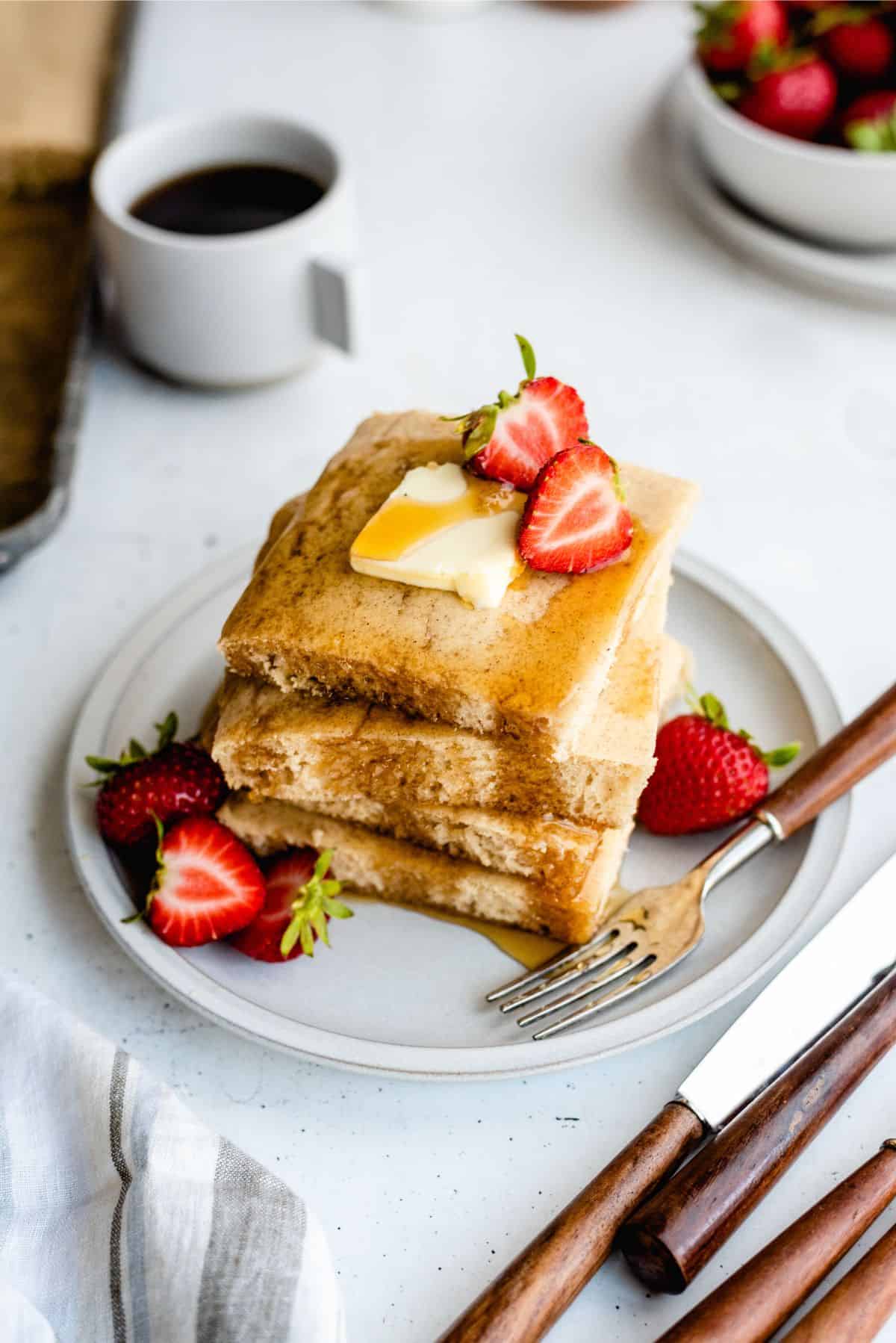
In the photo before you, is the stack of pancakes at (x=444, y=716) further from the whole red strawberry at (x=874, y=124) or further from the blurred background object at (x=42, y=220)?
the whole red strawberry at (x=874, y=124)

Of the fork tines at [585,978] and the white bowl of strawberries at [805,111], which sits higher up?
the white bowl of strawberries at [805,111]

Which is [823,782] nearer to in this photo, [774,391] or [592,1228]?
[592,1228]

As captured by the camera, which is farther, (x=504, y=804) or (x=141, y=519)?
(x=141, y=519)

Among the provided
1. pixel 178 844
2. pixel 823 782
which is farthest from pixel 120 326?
pixel 823 782

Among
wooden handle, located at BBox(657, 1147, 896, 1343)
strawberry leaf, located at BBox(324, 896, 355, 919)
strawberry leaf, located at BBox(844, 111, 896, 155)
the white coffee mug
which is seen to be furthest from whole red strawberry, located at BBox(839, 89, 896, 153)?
wooden handle, located at BBox(657, 1147, 896, 1343)

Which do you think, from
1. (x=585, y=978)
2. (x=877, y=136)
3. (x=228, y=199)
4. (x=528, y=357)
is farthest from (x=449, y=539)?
(x=877, y=136)

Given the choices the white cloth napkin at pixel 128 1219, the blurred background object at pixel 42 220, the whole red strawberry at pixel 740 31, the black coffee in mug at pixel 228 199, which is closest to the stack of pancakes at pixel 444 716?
the white cloth napkin at pixel 128 1219
